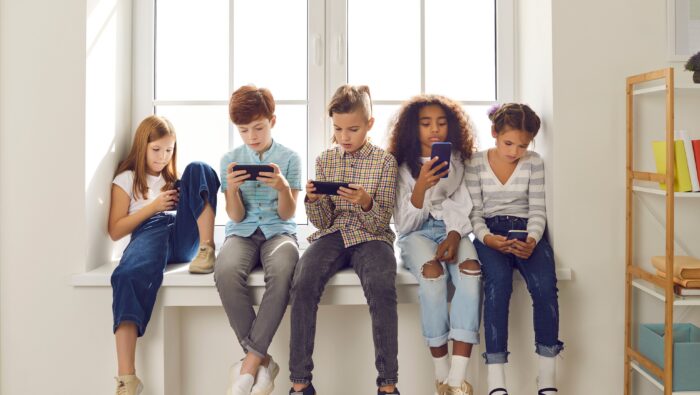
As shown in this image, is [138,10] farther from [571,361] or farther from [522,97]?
[571,361]

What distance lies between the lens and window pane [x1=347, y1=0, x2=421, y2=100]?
8.76ft

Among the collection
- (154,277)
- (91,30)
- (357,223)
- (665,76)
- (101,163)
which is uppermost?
(91,30)

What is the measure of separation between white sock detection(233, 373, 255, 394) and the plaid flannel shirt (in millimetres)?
510

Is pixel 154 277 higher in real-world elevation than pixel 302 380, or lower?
higher

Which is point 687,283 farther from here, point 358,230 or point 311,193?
point 311,193

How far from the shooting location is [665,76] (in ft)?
6.73

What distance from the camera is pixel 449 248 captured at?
224 cm

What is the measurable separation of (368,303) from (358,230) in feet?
0.87

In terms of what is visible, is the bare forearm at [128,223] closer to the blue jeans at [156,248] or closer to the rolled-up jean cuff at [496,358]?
the blue jeans at [156,248]

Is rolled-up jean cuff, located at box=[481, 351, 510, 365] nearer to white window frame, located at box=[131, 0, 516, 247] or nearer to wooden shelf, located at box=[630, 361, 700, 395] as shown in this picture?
wooden shelf, located at box=[630, 361, 700, 395]

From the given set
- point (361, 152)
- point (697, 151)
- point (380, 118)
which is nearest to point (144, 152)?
point (361, 152)

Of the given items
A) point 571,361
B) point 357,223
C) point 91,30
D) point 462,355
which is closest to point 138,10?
point 91,30

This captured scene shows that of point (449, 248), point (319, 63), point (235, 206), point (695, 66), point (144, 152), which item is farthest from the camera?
point (319, 63)

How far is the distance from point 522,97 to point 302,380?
1.34m
